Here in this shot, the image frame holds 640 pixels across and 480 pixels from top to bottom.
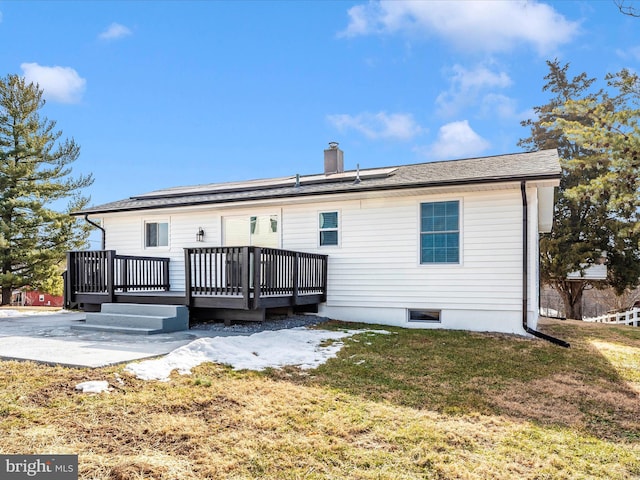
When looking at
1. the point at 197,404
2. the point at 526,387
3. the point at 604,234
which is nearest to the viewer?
the point at 197,404

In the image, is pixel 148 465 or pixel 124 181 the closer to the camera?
pixel 148 465

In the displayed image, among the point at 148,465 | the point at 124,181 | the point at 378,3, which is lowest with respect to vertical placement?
the point at 148,465

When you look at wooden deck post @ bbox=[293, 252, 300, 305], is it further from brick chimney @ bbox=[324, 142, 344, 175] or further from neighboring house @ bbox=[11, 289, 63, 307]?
neighboring house @ bbox=[11, 289, 63, 307]

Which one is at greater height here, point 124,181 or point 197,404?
point 124,181

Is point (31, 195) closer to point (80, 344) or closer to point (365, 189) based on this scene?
point (80, 344)

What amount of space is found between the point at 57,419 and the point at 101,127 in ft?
54.5

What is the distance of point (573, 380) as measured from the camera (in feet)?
17.6

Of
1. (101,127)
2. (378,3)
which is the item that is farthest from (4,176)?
(378,3)

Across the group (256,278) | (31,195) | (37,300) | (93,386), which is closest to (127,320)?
(256,278)

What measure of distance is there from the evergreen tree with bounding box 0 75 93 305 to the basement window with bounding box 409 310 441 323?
15.2 metres

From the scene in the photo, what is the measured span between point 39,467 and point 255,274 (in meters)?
4.91

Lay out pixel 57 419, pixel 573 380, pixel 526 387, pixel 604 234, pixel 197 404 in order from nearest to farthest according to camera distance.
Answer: pixel 57 419 → pixel 197 404 → pixel 526 387 → pixel 573 380 → pixel 604 234

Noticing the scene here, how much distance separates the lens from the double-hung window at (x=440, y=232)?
8633mm

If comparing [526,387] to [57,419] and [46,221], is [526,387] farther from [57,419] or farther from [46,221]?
[46,221]
